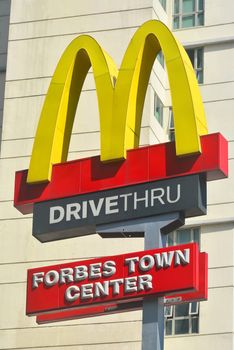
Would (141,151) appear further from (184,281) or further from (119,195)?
(184,281)

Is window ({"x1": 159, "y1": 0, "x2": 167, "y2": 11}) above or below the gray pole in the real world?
above

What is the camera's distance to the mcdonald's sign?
37094 mm

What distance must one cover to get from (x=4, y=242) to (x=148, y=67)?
13180mm

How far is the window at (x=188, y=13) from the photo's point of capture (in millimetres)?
53938

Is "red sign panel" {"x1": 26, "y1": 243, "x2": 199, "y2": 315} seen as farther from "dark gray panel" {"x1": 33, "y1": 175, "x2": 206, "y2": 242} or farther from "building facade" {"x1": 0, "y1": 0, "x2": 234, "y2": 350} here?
"building facade" {"x1": 0, "y1": 0, "x2": 234, "y2": 350}

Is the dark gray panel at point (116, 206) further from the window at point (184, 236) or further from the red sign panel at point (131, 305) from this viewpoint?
the window at point (184, 236)

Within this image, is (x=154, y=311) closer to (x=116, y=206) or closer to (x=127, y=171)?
(x=116, y=206)

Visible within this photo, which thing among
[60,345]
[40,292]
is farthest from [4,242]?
[40,292]

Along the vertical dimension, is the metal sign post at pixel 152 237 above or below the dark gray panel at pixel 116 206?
below

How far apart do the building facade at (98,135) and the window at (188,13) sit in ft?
0.16

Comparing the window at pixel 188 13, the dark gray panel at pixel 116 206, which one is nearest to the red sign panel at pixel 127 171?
the dark gray panel at pixel 116 206

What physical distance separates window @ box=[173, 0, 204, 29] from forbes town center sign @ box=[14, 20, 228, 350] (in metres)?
14.6

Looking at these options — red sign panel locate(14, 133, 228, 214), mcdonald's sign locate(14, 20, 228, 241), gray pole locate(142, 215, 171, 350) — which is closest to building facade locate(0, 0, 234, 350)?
red sign panel locate(14, 133, 228, 214)

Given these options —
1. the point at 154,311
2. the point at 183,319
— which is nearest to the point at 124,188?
the point at 154,311
